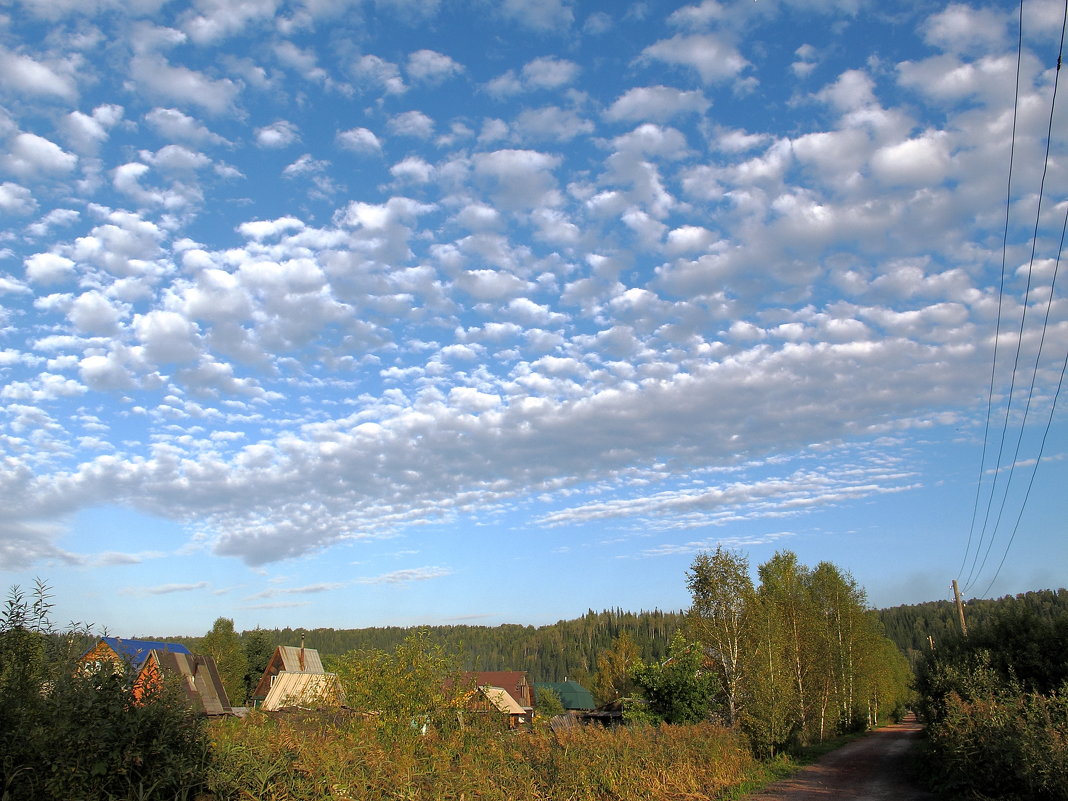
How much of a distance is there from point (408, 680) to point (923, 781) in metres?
14.6

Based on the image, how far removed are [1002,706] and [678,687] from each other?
12711 millimetres

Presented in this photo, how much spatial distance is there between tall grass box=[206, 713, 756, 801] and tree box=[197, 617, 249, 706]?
62295 mm

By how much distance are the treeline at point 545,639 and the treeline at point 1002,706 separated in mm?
98589

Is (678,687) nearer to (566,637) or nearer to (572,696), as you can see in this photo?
(572,696)

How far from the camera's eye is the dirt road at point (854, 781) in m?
17.6

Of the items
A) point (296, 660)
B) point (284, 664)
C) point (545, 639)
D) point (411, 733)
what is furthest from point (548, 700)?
point (545, 639)

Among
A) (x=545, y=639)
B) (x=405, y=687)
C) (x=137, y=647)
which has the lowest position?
(x=545, y=639)

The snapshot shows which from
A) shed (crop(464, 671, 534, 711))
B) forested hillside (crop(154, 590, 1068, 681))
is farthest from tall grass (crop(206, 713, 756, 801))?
forested hillside (crop(154, 590, 1068, 681))

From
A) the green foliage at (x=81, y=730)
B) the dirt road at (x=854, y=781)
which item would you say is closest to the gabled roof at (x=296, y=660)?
the dirt road at (x=854, y=781)

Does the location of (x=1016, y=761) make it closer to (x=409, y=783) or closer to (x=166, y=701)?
(x=409, y=783)

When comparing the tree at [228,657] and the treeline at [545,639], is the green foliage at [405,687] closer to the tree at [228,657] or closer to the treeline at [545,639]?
the tree at [228,657]

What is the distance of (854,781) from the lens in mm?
20641

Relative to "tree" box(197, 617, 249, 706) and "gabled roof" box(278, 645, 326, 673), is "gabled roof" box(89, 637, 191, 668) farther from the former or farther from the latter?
"tree" box(197, 617, 249, 706)

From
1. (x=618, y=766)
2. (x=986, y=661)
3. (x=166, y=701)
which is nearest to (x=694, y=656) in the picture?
(x=986, y=661)
